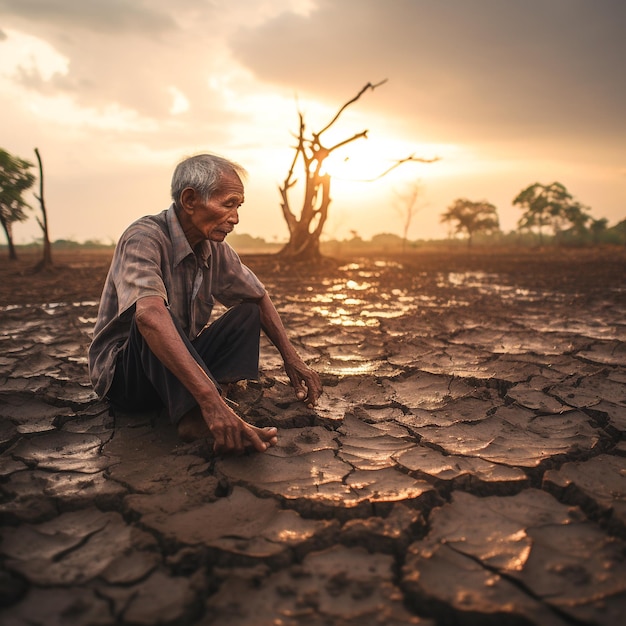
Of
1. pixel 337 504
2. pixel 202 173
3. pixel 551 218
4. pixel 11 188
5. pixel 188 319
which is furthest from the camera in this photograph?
pixel 551 218

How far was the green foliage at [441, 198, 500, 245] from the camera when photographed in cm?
3884

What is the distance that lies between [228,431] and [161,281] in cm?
56

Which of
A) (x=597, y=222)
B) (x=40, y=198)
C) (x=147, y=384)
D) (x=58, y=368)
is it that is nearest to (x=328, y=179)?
(x=40, y=198)

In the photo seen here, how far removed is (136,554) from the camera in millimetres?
1119

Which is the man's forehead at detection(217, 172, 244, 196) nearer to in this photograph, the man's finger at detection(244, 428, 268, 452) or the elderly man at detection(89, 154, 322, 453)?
the elderly man at detection(89, 154, 322, 453)

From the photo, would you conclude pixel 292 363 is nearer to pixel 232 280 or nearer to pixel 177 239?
pixel 232 280

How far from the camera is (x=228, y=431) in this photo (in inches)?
57.9

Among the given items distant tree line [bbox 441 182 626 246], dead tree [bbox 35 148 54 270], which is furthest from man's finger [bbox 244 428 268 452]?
distant tree line [bbox 441 182 626 246]

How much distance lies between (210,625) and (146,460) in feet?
2.63

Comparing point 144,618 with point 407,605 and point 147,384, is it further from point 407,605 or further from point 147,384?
point 147,384

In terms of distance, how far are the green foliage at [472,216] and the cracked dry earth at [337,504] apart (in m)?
39.0

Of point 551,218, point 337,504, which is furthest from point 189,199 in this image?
point 551,218

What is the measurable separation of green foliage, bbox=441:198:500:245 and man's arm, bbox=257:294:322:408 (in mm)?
39563

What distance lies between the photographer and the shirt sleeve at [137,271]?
1.54 metres
